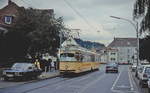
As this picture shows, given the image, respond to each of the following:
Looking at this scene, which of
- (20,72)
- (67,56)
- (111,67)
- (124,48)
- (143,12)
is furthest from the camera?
(124,48)

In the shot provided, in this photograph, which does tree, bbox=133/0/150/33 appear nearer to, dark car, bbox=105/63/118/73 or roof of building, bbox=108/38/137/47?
dark car, bbox=105/63/118/73

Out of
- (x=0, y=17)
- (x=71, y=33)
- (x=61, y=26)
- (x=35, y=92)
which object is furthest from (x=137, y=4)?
(x=0, y=17)

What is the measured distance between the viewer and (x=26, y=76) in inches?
1259

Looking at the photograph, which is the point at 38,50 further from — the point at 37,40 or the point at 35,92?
the point at 35,92

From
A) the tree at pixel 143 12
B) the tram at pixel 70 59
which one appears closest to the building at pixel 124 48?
the tram at pixel 70 59

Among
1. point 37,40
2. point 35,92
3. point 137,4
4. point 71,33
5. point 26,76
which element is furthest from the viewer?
point 71,33

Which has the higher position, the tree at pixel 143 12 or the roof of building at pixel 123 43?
the roof of building at pixel 123 43

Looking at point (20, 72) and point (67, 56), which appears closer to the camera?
point (20, 72)

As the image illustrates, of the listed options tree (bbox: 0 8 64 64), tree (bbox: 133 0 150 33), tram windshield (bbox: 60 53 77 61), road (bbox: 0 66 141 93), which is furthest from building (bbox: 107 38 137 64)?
tree (bbox: 133 0 150 33)

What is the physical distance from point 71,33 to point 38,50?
9538 mm

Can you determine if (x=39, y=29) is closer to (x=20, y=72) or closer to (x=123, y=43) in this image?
(x=20, y=72)

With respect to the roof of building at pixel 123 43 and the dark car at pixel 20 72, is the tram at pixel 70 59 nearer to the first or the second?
the dark car at pixel 20 72

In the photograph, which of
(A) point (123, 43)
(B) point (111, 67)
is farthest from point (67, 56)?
(A) point (123, 43)

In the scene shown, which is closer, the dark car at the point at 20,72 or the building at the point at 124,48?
the dark car at the point at 20,72
